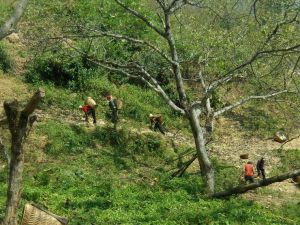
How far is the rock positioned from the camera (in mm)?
25922

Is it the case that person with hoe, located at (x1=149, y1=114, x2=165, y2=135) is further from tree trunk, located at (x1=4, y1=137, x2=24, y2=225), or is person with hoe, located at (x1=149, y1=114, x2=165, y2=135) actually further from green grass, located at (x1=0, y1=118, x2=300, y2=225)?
tree trunk, located at (x1=4, y1=137, x2=24, y2=225)

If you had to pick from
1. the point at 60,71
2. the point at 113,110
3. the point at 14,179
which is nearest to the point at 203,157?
the point at 113,110

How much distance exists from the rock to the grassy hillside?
1.45 feet

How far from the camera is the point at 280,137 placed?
85.1 feet

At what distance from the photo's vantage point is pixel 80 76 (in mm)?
25188

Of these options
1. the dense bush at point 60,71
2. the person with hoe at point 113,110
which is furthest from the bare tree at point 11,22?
the dense bush at point 60,71

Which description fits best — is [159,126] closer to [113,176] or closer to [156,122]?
[156,122]

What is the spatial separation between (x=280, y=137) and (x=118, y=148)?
9.73m

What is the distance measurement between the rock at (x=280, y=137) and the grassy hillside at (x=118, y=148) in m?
0.44

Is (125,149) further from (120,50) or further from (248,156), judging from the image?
(120,50)

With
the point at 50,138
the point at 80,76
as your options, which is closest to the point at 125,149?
the point at 50,138

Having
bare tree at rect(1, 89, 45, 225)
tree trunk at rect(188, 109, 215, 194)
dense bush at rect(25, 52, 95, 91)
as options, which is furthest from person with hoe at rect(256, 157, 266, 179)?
bare tree at rect(1, 89, 45, 225)

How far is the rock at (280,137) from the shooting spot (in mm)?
25922

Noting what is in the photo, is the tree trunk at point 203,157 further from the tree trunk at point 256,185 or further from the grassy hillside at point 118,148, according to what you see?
the tree trunk at point 256,185
